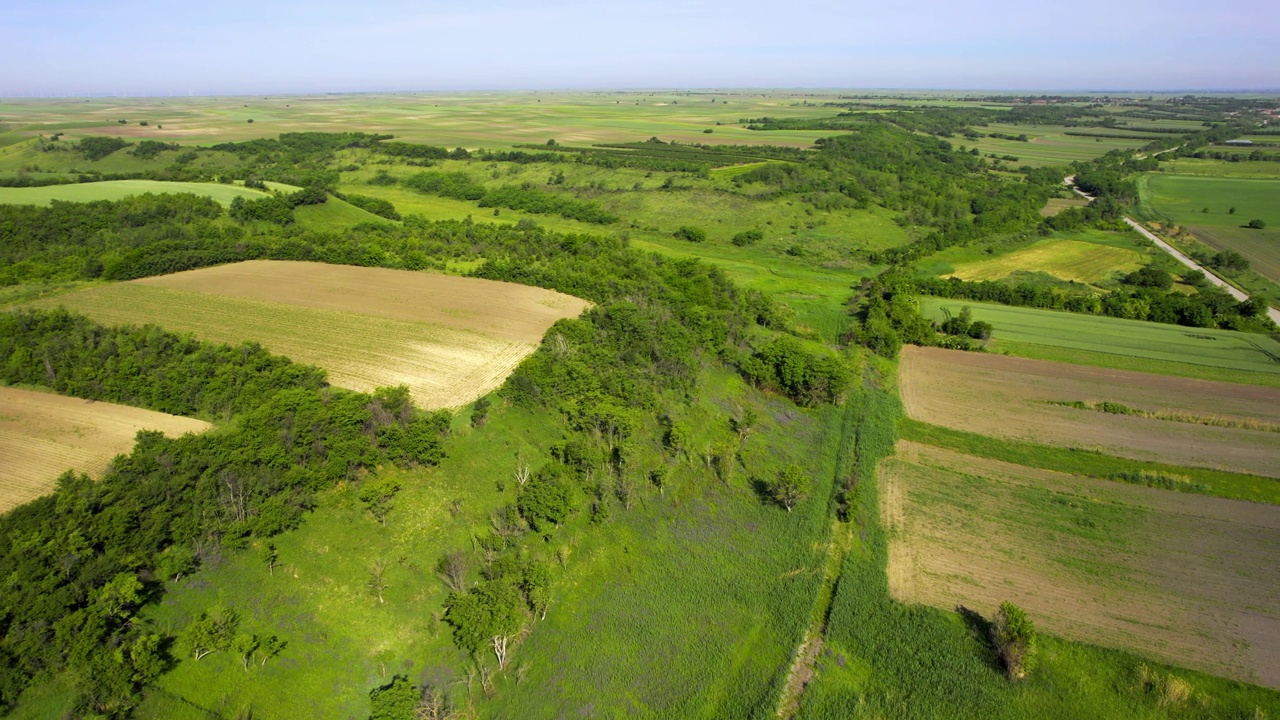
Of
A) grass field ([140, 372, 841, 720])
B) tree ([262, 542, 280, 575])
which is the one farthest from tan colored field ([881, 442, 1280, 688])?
tree ([262, 542, 280, 575])

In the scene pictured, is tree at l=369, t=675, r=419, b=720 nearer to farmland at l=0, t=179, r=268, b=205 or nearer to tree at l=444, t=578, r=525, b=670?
tree at l=444, t=578, r=525, b=670

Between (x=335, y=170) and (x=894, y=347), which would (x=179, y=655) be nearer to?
(x=894, y=347)

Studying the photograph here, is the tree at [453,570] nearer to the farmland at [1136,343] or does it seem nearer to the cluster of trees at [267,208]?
the farmland at [1136,343]

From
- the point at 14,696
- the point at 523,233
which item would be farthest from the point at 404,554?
the point at 523,233

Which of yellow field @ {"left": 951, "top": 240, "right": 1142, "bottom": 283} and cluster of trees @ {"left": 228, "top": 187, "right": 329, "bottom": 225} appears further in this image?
yellow field @ {"left": 951, "top": 240, "right": 1142, "bottom": 283}

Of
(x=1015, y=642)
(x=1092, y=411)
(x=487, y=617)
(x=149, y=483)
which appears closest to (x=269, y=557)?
(x=149, y=483)

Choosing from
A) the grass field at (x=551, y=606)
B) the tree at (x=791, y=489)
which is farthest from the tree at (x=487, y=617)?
the tree at (x=791, y=489)

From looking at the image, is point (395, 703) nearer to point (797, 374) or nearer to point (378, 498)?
point (378, 498)
